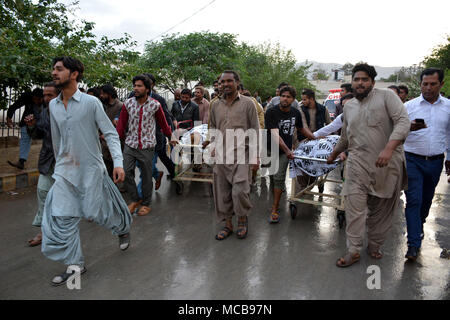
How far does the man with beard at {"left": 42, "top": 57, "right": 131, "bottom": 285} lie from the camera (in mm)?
3471

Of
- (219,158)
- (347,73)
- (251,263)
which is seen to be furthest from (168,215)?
(347,73)

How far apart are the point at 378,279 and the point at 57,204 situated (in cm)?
309

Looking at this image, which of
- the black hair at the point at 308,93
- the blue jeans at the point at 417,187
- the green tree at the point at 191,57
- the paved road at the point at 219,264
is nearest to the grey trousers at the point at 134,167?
the paved road at the point at 219,264

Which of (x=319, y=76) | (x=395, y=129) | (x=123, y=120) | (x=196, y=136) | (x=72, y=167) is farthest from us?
(x=319, y=76)

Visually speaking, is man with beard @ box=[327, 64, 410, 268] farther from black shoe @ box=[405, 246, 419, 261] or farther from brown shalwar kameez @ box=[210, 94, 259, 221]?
brown shalwar kameez @ box=[210, 94, 259, 221]

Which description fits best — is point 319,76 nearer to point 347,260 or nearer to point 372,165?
point 372,165

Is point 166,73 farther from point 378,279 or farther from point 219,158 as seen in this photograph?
point 378,279

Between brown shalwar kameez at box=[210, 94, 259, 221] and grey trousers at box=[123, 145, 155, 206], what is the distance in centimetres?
121

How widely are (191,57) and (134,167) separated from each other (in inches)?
598

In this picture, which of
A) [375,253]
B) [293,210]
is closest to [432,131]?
[375,253]

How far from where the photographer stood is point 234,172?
15.5 ft

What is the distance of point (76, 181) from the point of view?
3.58 metres

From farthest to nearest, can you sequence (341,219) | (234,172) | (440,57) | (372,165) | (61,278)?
(440,57)
(341,219)
(234,172)
(372,165)
(61,278)

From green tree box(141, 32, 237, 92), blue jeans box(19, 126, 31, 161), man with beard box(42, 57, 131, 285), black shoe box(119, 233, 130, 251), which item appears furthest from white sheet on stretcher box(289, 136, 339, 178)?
green tree box(141, 32, 237, 92)
